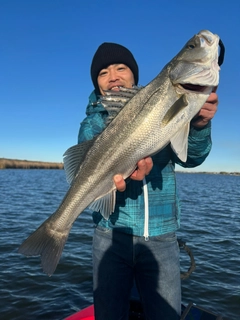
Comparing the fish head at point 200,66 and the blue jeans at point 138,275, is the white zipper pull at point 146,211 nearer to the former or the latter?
the blue jeans at point 138,275

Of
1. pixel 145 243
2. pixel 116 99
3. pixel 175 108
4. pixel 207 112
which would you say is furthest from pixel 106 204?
pixel 207 112

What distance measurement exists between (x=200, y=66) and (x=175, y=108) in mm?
526

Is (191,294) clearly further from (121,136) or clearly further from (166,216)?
(121,136)

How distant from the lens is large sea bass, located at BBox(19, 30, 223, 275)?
3.22 metres

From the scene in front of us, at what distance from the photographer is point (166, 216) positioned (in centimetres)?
380

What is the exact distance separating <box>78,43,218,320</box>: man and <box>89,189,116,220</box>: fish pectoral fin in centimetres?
16

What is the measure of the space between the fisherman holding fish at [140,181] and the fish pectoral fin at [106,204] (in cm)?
1

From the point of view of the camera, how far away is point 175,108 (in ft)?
10.6

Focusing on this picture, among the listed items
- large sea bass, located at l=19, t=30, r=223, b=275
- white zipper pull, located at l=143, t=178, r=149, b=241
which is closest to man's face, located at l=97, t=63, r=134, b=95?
large sea bass, located at l=19, t=30, r=223, b=275

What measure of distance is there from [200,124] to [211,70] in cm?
67

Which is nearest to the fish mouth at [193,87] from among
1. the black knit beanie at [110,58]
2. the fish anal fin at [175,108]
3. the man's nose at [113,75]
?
the fish anal fin at [175,108]

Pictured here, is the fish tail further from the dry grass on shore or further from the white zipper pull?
the dry grass on shore

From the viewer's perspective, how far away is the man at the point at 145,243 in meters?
3.59

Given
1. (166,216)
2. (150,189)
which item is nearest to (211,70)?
(150,189)
